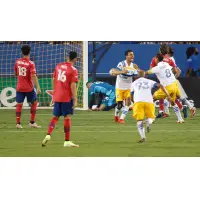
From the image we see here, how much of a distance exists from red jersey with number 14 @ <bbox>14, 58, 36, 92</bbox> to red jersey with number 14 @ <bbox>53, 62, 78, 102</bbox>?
4.71 m

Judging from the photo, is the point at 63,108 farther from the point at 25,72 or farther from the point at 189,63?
the point at 189,63

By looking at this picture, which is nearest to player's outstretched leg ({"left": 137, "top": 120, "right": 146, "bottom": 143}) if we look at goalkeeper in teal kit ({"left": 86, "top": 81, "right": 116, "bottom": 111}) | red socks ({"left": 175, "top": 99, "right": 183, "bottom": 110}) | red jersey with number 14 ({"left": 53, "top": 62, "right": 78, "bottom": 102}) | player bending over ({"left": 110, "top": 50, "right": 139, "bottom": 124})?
red jersey with number 14 ({"left": 53, "top": 62, "right": 78, "bottom": 102})

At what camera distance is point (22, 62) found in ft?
70.8

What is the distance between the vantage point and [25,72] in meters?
21.7

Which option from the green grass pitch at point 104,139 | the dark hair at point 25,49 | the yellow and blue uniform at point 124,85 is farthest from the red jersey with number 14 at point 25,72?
the yellow and blue uniform at point 124,85

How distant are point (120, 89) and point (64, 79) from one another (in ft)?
22.3

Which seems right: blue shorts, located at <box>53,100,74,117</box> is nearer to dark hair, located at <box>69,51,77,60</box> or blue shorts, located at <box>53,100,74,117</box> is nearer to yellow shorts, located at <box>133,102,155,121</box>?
dark hair, located at <box>69,51,77,60</box>

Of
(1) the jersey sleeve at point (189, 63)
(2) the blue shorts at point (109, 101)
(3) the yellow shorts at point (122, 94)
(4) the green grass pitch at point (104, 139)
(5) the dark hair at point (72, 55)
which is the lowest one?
(4) the green grass pitch at point (104, 139)

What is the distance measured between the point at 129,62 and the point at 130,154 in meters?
7.41

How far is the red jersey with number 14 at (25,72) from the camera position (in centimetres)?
2159

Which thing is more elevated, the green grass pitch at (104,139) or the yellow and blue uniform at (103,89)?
the yellow and blue uniform at (103,89)

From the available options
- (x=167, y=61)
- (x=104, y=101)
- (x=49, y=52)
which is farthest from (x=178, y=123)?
(x=49, y=52)

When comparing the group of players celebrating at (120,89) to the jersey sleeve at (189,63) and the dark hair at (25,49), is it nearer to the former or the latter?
the dark hair at (25,49)

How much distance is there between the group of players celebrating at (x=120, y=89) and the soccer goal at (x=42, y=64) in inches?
85.0
